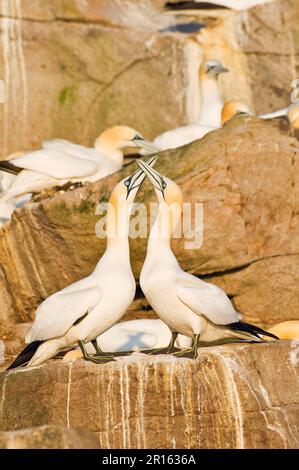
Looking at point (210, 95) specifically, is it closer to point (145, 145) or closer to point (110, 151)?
point (145, 145)

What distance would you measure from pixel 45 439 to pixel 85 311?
2.33 meters

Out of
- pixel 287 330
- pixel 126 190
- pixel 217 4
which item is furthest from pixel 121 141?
pixel 126 190

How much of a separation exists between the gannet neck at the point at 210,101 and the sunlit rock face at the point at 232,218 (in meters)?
4.01

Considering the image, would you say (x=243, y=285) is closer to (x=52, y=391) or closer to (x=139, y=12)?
(x=52, y=391)

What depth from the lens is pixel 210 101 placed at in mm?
16703

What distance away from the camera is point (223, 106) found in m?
15.7

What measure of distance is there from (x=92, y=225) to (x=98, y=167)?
1.93 metres

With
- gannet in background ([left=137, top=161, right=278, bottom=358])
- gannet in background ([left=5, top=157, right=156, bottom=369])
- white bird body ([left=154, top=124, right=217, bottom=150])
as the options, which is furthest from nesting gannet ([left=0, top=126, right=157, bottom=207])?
gannet in background ([left=5, top=157, right=156, bottom=369])

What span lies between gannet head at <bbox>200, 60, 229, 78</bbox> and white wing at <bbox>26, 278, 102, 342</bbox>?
299 inches

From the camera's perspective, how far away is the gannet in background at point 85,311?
30.6 ft

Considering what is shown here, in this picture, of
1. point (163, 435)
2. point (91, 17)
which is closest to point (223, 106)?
point (91, 17)

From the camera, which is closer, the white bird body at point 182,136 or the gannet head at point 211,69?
the white bird body at point 182,136

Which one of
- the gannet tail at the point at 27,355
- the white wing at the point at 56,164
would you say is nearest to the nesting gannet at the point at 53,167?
the white wing at the point at 56,164

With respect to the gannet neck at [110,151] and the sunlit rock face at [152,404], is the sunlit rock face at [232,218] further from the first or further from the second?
the sunlit rock face at [152,404]
